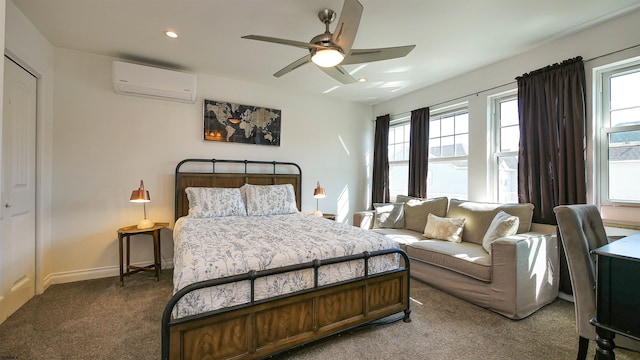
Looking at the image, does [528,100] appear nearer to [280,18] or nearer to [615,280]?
[615,280]

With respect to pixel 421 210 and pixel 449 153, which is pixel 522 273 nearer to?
pixel 421 210

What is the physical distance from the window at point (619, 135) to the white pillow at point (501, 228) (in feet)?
2.62

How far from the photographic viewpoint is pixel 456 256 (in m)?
2.70

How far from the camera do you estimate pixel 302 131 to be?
4.49 m

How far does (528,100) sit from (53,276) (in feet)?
18.3

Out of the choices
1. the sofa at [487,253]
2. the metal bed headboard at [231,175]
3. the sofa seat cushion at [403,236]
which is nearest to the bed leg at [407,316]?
the sofa at [487,253]

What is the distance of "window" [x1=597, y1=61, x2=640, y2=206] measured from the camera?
8.04 ft

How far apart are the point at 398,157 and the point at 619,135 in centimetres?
275

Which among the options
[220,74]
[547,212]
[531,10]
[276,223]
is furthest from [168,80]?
[547,212]

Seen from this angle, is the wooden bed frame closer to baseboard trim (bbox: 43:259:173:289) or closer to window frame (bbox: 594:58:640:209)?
window frame (bbox: 594:58:640:209)

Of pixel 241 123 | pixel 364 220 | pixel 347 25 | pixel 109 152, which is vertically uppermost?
pixel 347 25

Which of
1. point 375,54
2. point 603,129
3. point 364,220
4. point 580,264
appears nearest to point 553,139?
point 603,129

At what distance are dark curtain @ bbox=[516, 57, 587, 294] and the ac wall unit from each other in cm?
394

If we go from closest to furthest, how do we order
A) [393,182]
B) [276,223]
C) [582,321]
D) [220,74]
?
1. [582,321]
2. [276,223]
3. [220,74]
4. [393,182]
